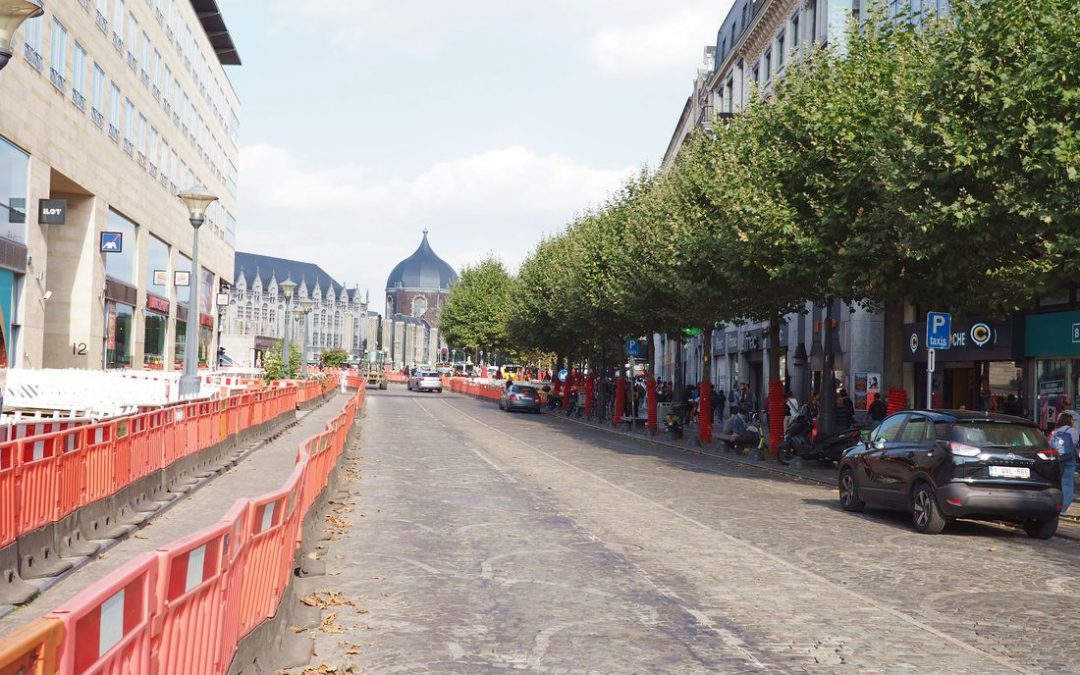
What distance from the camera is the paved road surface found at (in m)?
7.01

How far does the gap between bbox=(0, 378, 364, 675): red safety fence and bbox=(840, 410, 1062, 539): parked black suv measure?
884 cm

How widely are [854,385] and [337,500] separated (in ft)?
88.1

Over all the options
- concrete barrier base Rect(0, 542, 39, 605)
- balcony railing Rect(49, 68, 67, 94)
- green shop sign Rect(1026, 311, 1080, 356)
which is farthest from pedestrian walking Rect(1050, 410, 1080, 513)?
balcony railing Rect(49, 68, 67, 94)

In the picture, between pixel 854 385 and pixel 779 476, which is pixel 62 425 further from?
pixel 854 385

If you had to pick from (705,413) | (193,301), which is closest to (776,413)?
(705,413)

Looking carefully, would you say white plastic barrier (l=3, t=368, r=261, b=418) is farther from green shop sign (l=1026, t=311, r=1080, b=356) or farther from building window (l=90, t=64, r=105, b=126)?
green shop sign (l=1026, t=311, r=1080, b=356)

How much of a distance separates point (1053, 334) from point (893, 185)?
11051 mm

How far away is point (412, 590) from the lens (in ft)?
29.6

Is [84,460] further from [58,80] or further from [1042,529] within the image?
[58,80]

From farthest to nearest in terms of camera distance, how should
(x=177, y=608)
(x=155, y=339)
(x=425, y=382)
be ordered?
1. (x=425, y=382)
2. (x=155, y=339)
3. (x=177, y=608)

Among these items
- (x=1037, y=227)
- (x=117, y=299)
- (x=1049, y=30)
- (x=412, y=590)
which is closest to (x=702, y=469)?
(x=1037, y=227)

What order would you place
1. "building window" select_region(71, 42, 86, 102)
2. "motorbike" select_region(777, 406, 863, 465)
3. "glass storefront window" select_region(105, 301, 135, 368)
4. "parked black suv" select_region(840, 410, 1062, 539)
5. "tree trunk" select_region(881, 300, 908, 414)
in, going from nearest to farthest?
"parked black suv" select_region(840, 410, 1062, 539), "tree trunk" select_region(881, 300, 908, 414), "motorbike" select_region(777, 406, 863, 465), "building window" select_region(71, 42, 86, 102), "glass storefront window" select_region(105, 301, 135, 368)

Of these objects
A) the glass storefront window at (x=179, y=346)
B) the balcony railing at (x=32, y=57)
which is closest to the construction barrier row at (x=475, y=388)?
the glass storefront window at (x=179, y=346)

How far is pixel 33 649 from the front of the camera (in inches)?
106
